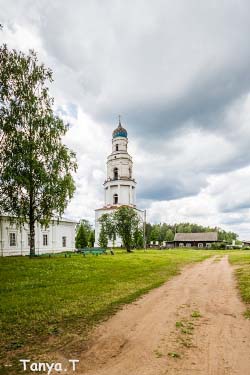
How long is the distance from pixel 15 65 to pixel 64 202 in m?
11.0

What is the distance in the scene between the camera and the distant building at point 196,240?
7825cm

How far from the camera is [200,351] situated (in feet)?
17.7

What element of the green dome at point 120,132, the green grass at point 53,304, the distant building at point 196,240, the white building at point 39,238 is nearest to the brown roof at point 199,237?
the distant building at point 196,240

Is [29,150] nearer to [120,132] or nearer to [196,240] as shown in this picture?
[120,132]

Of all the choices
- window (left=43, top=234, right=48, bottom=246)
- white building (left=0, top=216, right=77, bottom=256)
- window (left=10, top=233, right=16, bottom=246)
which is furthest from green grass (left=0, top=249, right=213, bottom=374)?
window (left=43, top=234, right=48, bottom=246)

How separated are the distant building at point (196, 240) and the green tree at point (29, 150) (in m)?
61.7

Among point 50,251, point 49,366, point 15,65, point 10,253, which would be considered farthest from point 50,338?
point 50,251

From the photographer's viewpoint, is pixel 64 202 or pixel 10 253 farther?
pixel 10 253

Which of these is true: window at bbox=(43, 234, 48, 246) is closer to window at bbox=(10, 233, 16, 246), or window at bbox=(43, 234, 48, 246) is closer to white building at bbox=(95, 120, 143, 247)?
window at bbox=(10, 233, 16, 246)

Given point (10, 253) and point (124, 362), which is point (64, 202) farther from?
point (124, 362)

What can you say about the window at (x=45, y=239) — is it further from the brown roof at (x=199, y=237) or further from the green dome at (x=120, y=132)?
the brown roof at (x=199, y=237)

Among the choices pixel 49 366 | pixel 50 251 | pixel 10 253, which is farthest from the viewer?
pixel 50 251

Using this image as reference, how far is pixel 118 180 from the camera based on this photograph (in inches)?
2339

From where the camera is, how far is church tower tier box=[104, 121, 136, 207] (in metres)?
60.0
